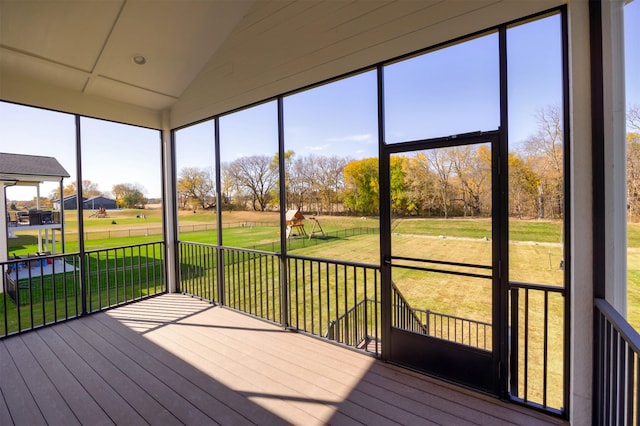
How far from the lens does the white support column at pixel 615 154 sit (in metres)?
1.55

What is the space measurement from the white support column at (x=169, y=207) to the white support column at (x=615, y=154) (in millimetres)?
5105

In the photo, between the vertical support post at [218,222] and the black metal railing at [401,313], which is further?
the vertical support post at [218,222]

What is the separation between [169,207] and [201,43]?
101 inches

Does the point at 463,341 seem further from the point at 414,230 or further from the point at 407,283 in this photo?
the point at 414,230

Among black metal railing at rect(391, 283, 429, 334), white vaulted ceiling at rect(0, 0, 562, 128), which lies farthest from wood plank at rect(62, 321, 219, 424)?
white vaulted ceiling at rect(0, 0, 562, 128)

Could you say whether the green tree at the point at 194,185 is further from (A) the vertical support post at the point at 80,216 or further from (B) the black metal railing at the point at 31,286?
(B) the black metal railing at the point at 31,286

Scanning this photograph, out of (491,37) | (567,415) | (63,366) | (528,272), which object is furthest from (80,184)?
(567,415)

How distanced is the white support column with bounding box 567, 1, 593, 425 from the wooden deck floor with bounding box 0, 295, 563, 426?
0.38 meters

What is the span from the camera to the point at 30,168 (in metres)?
3.51

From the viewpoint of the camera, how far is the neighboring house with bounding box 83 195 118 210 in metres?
3.85

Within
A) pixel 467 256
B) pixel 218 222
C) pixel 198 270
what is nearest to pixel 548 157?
pixel 467 256

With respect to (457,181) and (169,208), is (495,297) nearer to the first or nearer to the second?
(457,181)

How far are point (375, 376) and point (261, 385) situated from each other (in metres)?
0.95

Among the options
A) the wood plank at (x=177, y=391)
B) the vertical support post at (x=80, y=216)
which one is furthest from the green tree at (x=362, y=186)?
the vertical support post at (x=80, y=216)
